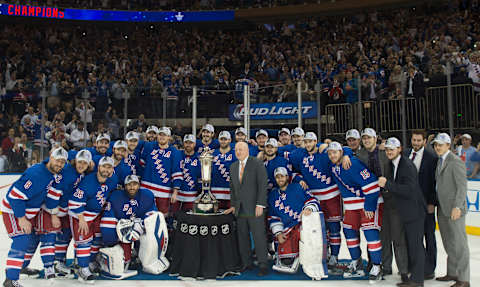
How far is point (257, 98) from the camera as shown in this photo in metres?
8.14

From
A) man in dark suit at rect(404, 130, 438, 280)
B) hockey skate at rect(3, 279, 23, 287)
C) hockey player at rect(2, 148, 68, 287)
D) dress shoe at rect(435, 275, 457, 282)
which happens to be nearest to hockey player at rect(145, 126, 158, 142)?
hockey player at rect(2, 148, 68, 287)

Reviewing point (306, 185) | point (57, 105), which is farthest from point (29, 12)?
point (306, 185)

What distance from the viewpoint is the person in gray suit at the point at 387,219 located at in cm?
460

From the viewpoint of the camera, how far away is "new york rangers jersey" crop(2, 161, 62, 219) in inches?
170

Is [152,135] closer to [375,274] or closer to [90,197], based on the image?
[90,197]

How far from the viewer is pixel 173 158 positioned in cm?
573

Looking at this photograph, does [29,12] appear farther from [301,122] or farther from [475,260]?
[475,260]

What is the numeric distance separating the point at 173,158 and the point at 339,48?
9.77 metres

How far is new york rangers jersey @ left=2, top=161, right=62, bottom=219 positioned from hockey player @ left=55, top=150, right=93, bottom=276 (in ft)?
0.73

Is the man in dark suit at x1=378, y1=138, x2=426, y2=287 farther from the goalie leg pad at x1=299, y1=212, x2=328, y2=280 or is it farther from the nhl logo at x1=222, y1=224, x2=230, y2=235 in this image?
the nhl logo at x1=222, y1=224, x2=230, y2=235

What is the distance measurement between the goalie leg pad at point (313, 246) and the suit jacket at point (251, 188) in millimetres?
550

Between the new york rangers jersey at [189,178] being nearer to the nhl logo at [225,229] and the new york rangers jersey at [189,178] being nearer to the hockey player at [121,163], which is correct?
the hockey player at [121,163]

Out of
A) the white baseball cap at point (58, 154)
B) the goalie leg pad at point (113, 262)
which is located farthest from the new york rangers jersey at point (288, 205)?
the white baseball cap at point (58, 154)

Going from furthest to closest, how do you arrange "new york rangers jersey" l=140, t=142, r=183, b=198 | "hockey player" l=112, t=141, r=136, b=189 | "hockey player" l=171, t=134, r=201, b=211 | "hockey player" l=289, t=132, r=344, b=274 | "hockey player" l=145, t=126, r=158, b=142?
"hockey player" l=145, t=126, r=158, b=142 → "hockey player" l=171, t=134, r=201, b=211 → "new york rangers jersey" l=140, t=142, r=183, b=198 → "hockey player" l=112, t=141, r=136, b=189 → "hockey player" l=289, t=132, r=344, b=274
